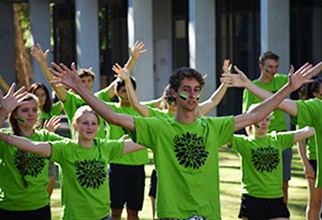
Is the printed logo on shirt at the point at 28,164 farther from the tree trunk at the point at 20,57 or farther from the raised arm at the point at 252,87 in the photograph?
the tree trunk at the point at 20,57

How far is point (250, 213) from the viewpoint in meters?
8.14

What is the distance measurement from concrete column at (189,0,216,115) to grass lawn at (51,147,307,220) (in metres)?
4.83

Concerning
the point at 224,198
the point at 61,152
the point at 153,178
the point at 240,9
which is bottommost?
the point at 224,198

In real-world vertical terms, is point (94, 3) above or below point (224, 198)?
above

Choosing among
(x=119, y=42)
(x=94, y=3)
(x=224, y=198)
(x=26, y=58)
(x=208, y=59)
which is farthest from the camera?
(x=26, y=58)

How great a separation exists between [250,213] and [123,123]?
114 inches

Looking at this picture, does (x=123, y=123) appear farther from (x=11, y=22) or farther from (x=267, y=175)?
(x=11, y=22)

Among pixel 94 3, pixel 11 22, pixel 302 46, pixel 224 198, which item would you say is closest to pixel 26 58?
pixel 11 22

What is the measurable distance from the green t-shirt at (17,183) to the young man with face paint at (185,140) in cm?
178

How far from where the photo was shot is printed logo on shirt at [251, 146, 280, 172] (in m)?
8.14

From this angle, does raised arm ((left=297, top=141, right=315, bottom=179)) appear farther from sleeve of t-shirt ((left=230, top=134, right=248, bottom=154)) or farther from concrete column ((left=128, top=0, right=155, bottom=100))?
concrete column ((left=128, top=0, right=155, bottom=100))

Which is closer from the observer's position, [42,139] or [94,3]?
[42,139]

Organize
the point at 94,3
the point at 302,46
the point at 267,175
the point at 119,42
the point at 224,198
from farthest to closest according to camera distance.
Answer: the point at 119,42
the point at 94,3
the point at 302,46
the point at 224,198
the point at 267,175

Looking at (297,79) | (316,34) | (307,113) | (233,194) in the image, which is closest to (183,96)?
(297,79)
